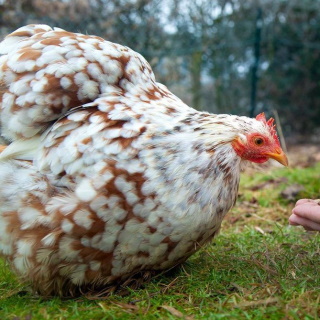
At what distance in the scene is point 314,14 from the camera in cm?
901

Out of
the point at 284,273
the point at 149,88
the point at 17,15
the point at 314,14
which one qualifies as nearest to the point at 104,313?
the point at 284,273

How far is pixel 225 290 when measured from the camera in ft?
7.05

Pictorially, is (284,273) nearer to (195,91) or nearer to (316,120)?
(195,91)

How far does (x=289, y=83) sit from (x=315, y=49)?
83 cm

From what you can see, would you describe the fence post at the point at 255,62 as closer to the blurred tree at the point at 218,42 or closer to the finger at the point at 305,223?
the blurred tree at the point at 218,42

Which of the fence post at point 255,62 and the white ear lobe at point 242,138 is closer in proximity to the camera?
the white ear lobe at point 242,138

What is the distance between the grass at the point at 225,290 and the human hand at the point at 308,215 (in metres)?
0.26

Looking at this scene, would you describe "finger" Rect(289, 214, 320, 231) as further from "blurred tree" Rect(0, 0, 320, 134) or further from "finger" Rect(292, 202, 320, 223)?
"blurred tree" Rect(0, 0, 320, 134)

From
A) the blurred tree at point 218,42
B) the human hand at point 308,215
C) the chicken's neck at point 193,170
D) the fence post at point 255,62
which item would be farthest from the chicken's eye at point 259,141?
the fence post at point 255,62

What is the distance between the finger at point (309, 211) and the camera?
2.12 meters

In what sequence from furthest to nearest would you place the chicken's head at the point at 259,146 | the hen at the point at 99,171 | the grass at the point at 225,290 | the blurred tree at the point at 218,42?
the blurred tree at the point at 218,42, the chicken's head at the point at 259,146, the hen at the point at 99,171, the grass at the point at 225,290

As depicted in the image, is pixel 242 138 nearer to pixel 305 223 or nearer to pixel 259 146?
pixel 259 146

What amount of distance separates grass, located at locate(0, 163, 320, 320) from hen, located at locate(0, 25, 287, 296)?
13 cm

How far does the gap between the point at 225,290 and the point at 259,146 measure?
74 cm
